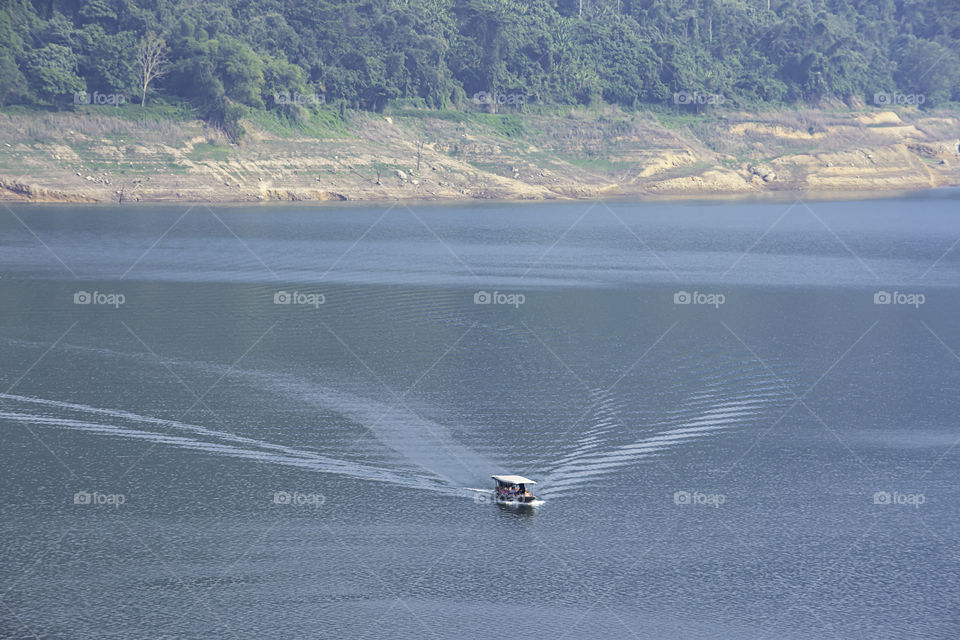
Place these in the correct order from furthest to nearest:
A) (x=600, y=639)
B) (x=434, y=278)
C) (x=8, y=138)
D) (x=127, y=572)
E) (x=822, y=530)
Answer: (x=8, y=138) → (x=434, y=278) → (x=822, y=530) → (x=127, y=572) → (x=600, y=639)

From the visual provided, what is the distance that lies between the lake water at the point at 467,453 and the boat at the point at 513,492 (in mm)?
590

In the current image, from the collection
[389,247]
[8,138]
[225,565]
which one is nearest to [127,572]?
[225,565]

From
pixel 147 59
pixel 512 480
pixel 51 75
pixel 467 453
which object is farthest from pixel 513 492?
pixel 147 59

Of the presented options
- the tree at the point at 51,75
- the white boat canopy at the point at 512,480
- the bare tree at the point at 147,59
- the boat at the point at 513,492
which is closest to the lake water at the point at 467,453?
the boat at the point at 513,492

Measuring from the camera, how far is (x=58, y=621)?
138 ft

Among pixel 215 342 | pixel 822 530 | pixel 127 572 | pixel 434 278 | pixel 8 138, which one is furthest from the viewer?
pixel 8 138

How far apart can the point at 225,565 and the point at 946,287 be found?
91.6 metres

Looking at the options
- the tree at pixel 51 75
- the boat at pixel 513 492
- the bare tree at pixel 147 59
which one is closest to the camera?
the boat at pixel 513 492

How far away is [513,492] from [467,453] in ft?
23.5

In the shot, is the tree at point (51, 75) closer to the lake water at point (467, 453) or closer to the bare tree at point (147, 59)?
the bare tree at point (147, 59)

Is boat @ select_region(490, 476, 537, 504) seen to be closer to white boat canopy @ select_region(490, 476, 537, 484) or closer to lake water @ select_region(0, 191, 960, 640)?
white boat canopy @ select_region(490, 476, 537, 484)

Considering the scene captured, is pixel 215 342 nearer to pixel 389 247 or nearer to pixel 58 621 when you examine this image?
pixel 58 621

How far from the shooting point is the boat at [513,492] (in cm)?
5266

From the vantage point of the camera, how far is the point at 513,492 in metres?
52.7
